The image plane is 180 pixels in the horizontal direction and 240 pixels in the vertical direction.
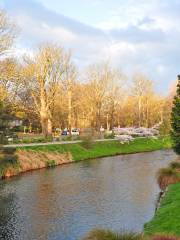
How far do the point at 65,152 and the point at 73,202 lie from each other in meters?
33.2

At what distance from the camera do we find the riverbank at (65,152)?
50.2 metres

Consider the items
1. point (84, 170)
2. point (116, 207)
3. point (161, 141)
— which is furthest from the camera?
point (161, 141)

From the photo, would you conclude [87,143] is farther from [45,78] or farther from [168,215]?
[168,215]

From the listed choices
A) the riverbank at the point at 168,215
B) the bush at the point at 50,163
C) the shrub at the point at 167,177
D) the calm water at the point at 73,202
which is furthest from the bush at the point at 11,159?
the riverbank at the point at 168,215

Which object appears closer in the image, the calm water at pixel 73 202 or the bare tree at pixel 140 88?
the calm water at pixel 73 202

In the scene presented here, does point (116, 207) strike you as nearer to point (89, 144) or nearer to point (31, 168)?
point (31, 168)

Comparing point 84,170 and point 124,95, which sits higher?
point 124,95

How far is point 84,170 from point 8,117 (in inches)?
719

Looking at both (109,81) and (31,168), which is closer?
(31,168)

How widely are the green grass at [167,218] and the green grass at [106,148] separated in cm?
3436

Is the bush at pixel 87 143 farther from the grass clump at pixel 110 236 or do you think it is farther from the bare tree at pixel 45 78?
the grass clump at pixel 110 236

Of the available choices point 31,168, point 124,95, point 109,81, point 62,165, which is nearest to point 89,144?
point 62,165

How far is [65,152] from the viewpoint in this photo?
2566 inches

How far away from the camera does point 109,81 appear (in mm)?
101438
